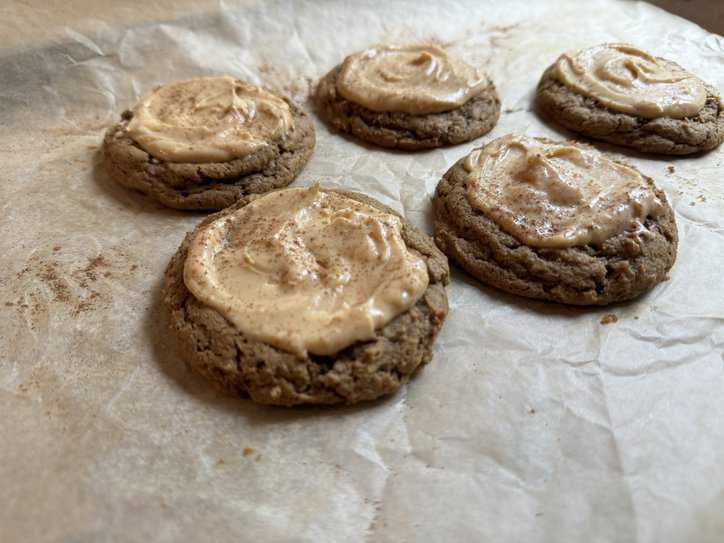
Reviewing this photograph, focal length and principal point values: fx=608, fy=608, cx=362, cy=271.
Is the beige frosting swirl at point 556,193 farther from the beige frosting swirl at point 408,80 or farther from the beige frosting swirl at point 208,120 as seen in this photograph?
the beige frosting swirl at point 208,120

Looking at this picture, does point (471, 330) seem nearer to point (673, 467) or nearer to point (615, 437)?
point (615, 437)

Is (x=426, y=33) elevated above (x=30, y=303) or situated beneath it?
elevated above

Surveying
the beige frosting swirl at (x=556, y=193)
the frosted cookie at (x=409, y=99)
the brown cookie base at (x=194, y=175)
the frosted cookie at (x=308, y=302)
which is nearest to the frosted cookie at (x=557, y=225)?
the beige frosting swirl at (x=556, y=193)

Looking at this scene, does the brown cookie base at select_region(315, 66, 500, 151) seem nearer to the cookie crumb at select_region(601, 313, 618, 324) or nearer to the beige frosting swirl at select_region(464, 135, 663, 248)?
the beige frosting swirl at select_region(464, 135, 663, 248)

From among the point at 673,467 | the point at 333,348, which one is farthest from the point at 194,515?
the point at 673,467

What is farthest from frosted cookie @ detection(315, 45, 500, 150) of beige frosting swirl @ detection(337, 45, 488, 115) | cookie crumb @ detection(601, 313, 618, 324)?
cookie crumb @ detection(601, 313, 618, 324)

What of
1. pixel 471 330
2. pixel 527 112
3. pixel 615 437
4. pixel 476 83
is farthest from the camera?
pixel 527 112
